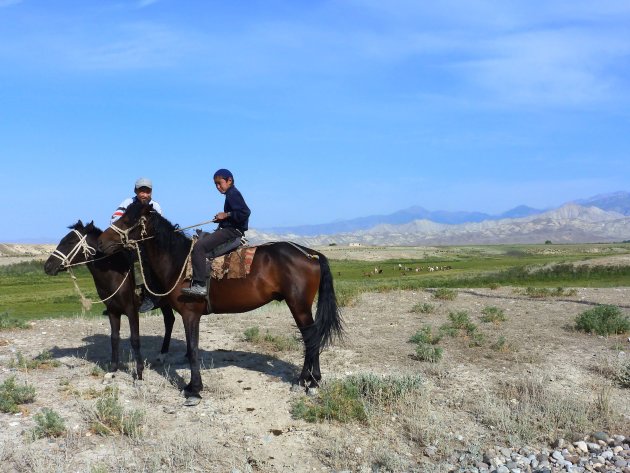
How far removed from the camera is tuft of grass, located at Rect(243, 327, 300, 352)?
11352 millimetres

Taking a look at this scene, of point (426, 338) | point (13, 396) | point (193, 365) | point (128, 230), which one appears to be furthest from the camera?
point (426, 338)

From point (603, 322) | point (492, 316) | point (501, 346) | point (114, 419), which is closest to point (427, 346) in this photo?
point (501, 346)

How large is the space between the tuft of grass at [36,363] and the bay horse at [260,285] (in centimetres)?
298

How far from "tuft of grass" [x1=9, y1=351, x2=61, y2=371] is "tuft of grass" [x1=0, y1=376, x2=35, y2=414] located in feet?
4.93

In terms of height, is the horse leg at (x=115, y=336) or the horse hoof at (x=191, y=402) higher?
the horse leg at (x=115, y=336)

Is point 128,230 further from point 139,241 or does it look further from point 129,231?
point 139,241

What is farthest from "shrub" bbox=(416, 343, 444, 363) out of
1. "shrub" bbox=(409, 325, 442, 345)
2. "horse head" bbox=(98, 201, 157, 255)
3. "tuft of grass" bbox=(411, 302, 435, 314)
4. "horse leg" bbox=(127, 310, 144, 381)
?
"horse head" bbox=(98, 201, 157, 255)

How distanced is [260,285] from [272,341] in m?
3.27

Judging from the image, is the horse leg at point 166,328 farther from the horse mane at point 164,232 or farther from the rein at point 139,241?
the horse mane at point 164,232

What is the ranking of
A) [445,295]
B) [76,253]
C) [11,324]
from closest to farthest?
[76,253], [11,324], [445,295]

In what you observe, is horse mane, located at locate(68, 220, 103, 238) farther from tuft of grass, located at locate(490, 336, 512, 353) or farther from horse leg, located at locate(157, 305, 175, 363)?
tuft of grass, located at locate(490, 336, 512, 353)

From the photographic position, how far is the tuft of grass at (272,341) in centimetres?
1135

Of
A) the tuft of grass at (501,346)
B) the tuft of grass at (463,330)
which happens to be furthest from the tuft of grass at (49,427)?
the tuft of grass at (501,346)

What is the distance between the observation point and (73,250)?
360 inches
